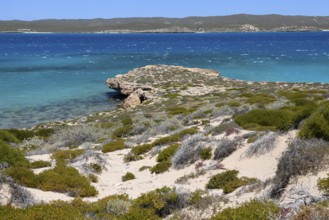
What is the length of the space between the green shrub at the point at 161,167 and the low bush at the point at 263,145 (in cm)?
296

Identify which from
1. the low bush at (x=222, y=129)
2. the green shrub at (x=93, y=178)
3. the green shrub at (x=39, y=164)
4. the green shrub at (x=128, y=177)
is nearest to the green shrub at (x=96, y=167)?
the green shrub at (x=93, y=178)

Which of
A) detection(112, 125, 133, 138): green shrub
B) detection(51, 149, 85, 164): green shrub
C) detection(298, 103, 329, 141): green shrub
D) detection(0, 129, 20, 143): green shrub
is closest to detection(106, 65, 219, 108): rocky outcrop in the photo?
detection(112, 125, 133, 138): green shrub

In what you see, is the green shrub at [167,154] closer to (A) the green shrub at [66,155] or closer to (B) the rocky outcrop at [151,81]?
(A) the green shrub at [66,155]

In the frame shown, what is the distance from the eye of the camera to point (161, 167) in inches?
548

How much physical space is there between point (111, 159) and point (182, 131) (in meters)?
3.75

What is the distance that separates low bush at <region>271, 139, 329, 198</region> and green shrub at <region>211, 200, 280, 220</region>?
1.20 metres

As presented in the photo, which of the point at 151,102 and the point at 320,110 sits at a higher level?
the point at 320,110

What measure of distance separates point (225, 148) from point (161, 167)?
2423 mm

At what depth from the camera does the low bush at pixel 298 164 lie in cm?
872

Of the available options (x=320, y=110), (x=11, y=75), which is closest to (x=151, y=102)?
(x=320, y=110)

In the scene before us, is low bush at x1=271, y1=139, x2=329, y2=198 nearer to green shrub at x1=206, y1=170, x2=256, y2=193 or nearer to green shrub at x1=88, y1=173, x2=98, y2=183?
green shrub at x1=206, y1=170, x2=256, y2=193

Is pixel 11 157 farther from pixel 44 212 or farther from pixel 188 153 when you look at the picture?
pixel 188 153

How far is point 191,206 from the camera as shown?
903cm

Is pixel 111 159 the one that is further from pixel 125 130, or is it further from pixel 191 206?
pixel 191 206
